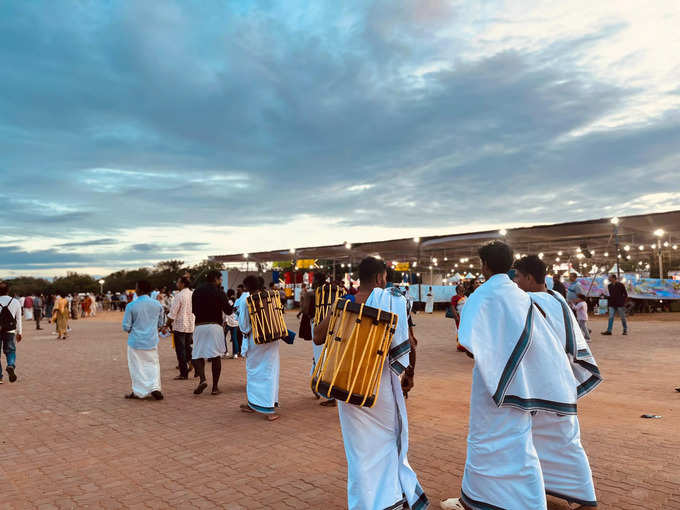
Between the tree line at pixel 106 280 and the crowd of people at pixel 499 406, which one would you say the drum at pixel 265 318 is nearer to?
the crowd of people at pixel 499 406

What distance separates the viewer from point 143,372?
8469 mm

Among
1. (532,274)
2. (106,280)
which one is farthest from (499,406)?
(106,280)

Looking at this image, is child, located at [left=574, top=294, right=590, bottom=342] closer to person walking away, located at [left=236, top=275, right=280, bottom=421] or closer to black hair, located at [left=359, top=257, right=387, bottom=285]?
person walking away, located at [left=236, top=275, right=280, bottom=421]

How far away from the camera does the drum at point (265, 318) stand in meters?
7.11

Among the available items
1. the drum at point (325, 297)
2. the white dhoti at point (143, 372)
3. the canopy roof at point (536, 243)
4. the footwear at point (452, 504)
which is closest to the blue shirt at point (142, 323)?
the white dhoti at point (143, 372)

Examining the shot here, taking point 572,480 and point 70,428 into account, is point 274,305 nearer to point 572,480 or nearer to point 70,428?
point 70,428

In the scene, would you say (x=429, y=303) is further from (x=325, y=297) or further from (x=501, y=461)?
(x=501, y=461)

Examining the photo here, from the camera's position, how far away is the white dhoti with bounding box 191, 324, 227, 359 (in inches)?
336

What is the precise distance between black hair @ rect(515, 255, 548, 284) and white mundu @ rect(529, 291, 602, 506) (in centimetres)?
39

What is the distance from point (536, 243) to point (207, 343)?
25.0 m

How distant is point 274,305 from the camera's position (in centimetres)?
733

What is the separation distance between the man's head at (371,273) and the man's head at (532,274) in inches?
49.9

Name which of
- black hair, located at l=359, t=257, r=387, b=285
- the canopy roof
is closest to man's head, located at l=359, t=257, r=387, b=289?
black hair, located at l=359, t=257, r=387, b=285

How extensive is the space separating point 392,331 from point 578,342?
1.51 metres
